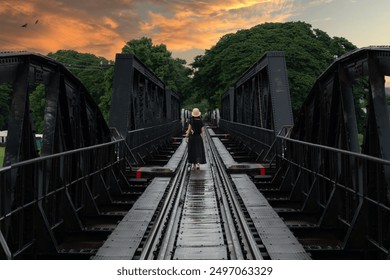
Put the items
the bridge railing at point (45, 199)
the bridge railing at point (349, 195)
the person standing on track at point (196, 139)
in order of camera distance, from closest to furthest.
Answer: the bridge railing at point (45, 199) < the bridge railing at point (349, 195) < the person standing on track at point (196, 139)

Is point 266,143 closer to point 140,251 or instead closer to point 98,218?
point 98,218

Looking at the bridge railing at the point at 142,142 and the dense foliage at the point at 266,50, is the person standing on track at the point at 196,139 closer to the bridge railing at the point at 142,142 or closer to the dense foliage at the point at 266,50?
the bridge railing at the point at 142,142

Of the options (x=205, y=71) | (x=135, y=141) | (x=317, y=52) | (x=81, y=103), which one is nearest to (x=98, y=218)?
(x=81, y=103)

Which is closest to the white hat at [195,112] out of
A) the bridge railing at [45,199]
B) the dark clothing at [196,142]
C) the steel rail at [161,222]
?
the dark clothing at [196,142]

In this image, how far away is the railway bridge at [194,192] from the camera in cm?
685

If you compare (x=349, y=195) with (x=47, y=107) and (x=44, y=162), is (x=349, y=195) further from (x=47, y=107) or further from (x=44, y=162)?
(x=47, y=107)

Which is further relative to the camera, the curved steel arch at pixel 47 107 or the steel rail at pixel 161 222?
the curved steel arch at pixel 47 107

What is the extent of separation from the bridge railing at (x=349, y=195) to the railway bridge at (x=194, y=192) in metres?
0.02

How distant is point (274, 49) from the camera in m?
46.8

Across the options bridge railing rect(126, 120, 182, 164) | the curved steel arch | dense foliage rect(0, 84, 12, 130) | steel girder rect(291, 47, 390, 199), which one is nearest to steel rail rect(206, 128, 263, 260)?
steel girder rect(291, 47, 390, 199)

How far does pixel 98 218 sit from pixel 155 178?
13.8 ft

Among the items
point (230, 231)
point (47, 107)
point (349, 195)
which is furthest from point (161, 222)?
point (349, 195)

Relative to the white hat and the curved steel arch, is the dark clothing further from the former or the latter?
the curved steel arch

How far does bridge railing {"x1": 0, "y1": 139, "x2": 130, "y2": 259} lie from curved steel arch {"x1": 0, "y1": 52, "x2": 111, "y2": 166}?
1.02ft
